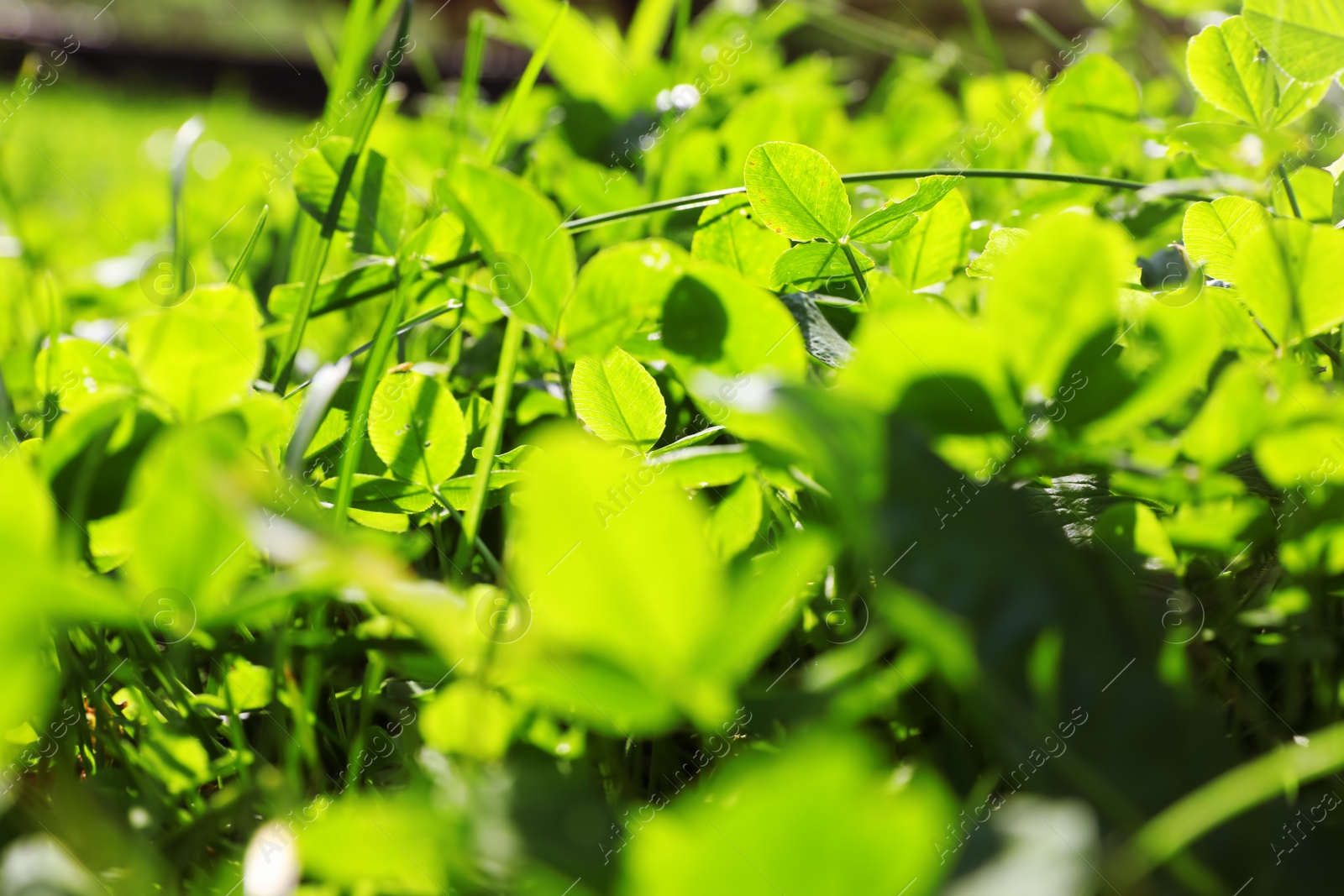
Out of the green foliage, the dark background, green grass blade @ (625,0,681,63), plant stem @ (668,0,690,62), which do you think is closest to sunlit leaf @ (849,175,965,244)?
the green foliage

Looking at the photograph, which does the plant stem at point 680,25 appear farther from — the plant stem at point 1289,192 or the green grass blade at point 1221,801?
the green grass blade at point 1221,801

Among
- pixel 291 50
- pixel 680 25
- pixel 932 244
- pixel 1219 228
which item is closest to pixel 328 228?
pixel 932 244

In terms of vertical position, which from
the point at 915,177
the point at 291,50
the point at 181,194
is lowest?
the point at 291,50

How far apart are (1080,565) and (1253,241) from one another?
0.54 feet

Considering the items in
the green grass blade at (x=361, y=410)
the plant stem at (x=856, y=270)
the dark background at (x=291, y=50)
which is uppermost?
the plant stem at (x=856, y=270)

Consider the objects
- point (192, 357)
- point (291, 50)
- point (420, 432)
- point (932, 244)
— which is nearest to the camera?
point (192, 357)

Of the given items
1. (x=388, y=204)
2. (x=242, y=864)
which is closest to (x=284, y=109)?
(x=388, y=204)

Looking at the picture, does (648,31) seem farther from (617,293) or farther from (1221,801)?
(1221,801)

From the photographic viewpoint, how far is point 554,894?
0.69 ft

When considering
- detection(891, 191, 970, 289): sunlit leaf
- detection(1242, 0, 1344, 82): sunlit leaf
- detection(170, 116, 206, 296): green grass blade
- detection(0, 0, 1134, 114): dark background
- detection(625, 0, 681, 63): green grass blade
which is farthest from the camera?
detection(0, 0, 1134, 114): dark background

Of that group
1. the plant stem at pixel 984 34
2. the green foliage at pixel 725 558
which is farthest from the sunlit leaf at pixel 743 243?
the plant stem at pixel 984 34

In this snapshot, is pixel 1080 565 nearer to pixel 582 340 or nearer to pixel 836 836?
pixel 836 836

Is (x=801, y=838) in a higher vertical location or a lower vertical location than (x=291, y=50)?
higher

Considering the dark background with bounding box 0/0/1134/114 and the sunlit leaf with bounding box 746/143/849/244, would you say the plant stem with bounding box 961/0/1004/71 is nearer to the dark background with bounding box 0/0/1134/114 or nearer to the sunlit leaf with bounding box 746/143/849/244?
the sunlit leaf with bounding box 746/143/849/244
